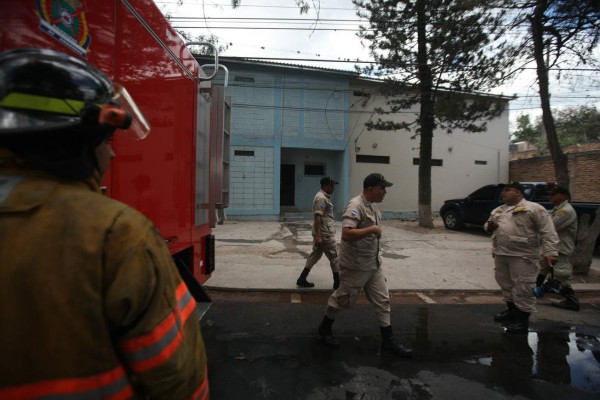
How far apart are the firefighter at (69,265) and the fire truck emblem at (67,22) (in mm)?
609

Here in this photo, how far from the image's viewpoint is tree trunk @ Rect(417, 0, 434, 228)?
452 inches

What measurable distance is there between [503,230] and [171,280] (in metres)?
4.17

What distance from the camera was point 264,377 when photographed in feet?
9.42

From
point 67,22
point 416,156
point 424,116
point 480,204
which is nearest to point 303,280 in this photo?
point 67,22

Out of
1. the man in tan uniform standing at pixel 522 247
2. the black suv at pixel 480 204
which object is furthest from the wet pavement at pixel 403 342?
the black suv at pixel 480 204

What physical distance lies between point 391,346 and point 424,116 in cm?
1058

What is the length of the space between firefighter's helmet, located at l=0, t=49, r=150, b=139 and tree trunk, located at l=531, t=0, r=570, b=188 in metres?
8.40

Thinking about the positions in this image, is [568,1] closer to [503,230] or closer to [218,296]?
[503,230]

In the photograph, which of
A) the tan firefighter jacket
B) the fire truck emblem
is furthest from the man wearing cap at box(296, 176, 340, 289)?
the fire truck emblem

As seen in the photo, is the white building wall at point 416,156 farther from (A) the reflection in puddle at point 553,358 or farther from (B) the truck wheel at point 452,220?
(A) the reflection in puddle at point 553,358

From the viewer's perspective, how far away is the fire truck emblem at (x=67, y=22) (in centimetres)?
130

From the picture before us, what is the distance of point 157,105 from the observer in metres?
2.18

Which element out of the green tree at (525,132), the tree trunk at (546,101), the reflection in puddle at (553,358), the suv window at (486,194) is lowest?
the reflection in puddle at (553,358)

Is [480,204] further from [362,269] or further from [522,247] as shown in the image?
[362,269]
